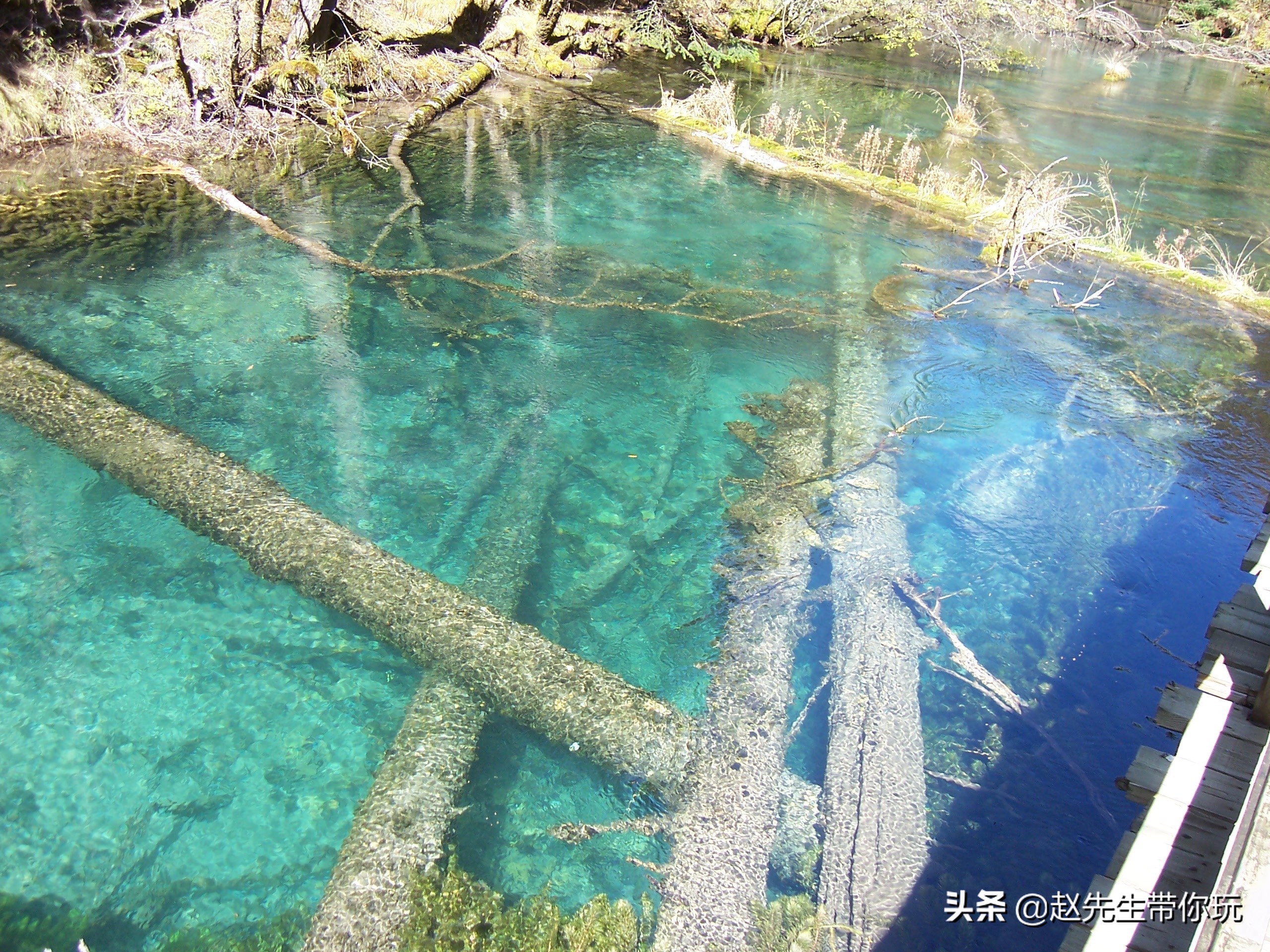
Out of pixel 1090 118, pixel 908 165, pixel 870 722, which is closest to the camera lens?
pixel 870 722

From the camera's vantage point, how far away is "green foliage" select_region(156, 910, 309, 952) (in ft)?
10.9

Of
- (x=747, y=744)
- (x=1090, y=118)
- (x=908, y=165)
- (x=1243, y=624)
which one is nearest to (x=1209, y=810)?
(x=1243, y=624)

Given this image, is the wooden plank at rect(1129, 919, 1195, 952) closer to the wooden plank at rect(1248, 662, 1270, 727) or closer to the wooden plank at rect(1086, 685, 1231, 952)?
the wooden plank at rect(1086, 685, 1231, 952)

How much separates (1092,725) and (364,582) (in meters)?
4.20

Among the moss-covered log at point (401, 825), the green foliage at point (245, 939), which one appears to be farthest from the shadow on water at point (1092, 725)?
the green foliage at point (245, 939)

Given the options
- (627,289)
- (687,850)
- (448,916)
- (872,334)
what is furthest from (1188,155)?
(448,916)

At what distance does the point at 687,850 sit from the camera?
365cm

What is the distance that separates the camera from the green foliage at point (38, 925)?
10.8 ft

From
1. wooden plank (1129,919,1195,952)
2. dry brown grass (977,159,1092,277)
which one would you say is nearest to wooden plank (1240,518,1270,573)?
wooden plank (1129,919,1195,952)

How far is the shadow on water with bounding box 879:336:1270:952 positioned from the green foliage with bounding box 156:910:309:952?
245 cm

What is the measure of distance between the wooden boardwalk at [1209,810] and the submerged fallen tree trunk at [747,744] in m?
1.41

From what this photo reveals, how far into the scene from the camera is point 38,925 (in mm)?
3342

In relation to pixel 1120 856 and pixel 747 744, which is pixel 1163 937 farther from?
pixel 747 744

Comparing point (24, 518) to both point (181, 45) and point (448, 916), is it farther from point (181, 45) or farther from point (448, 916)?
point (181, 45)
